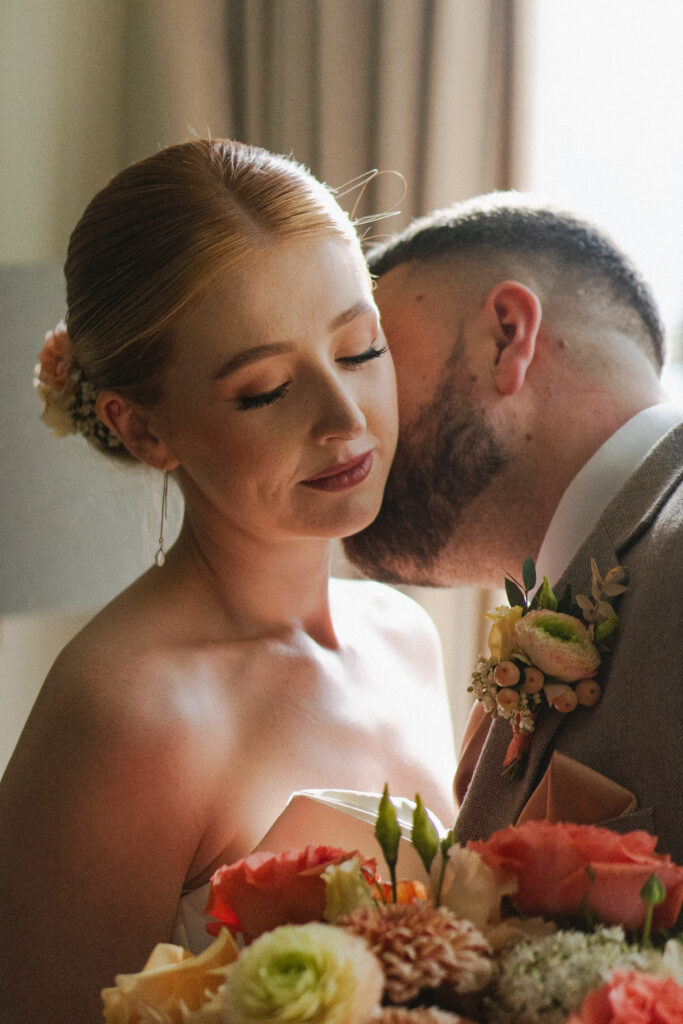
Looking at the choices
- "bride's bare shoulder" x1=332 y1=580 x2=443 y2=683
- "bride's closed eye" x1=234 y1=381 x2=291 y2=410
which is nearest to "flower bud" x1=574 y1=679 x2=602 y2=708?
"bride's closed eye" x1=234 y1=381 x2=291 y2=410

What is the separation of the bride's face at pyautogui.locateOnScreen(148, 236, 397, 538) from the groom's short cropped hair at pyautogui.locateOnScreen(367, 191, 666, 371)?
0.92ft

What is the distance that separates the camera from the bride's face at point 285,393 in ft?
4.16

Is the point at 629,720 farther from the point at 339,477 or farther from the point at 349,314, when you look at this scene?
the point at 349,314

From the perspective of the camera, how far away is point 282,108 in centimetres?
262

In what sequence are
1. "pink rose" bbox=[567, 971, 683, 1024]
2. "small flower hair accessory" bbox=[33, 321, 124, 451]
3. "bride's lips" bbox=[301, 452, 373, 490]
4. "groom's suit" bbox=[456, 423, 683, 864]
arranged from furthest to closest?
"small flower hair accessory" bbox=[33, 321, 124, 451], "bride's lips" bbox=[301, 452, 373, 490], "groom's suit" bbox=[456, 423, 683, 864], "pink rose" bbox=[567, 971, 683, 1024]

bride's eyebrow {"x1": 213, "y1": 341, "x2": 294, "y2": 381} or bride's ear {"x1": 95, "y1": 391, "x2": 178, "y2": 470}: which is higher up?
bride's eyebrow {"x1": 213, "y1": 341, "x2": 294, "y2": 381}

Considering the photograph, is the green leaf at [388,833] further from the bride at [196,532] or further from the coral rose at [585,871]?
the bride at [196,532]

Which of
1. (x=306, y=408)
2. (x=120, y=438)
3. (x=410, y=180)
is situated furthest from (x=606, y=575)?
(x=410, y=180)

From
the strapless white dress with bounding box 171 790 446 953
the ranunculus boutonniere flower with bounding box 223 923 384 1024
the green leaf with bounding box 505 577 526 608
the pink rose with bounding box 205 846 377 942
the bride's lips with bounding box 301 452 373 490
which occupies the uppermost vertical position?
the bride's lips with bounding box 301 452 373 490

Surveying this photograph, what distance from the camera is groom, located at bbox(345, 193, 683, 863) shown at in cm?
137

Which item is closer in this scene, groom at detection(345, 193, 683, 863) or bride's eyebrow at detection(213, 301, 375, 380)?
bride's eyebrow at detection(213, 301, 375, 380)

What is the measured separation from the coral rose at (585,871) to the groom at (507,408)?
20.0 inches

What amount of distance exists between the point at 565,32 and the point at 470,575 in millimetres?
1422

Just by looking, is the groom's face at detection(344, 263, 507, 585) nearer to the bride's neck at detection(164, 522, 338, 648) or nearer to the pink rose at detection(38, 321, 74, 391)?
the bride's neck at detection(164, 522, 338, 648)
